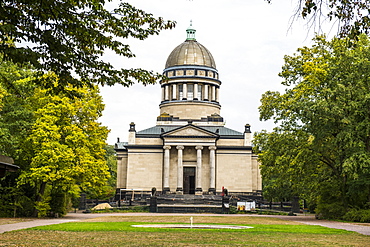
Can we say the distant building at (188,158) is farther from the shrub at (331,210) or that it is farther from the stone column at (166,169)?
the shrub at (331,210)

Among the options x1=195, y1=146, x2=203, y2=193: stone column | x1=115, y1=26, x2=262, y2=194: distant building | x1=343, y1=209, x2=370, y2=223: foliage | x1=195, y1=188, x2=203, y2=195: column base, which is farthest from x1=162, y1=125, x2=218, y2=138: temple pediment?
x1=343, y1=209, x2=370, y2=223: foliage

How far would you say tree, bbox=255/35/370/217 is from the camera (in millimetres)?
31559

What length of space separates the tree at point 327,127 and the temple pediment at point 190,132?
1109 inches

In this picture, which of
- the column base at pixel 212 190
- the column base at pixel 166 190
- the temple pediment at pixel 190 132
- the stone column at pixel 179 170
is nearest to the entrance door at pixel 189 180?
the stone column at pixel 179 170

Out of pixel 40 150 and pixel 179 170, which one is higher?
pixel 179 170

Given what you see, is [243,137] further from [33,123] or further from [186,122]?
[33,123]

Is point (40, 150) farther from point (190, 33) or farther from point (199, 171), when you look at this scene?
point (190, 33)

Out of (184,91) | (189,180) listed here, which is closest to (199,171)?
(189,180)

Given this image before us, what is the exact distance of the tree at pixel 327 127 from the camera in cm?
3156

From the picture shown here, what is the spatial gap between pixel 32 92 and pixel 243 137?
1604 inches

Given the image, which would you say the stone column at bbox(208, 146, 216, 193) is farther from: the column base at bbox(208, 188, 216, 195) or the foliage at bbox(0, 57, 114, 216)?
the foliage at bbox(0, 57, 114, 216)

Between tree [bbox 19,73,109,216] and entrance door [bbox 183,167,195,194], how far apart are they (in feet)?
110

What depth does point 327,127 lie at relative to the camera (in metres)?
33.2

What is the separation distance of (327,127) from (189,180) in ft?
127
